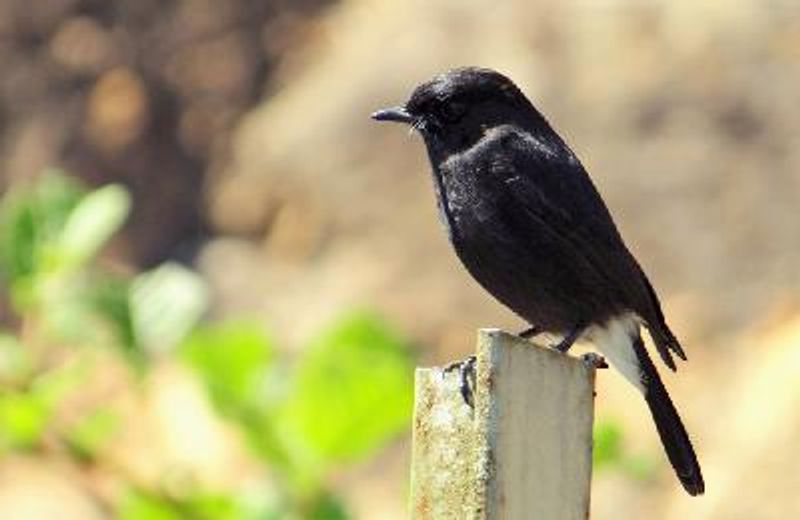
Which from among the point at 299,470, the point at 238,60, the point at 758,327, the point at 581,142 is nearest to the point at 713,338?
the point at 758,327

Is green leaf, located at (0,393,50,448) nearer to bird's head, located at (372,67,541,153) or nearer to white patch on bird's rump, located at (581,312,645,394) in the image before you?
bird's head, located at (372,67,541,153)

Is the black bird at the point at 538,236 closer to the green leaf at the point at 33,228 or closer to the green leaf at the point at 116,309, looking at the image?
the green leaf at the point at 116,309

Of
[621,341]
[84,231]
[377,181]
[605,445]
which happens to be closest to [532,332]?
[621,341]

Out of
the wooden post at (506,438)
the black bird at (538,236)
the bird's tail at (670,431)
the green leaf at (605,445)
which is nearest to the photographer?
the wooden post at (506,438)

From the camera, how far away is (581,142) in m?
8.55

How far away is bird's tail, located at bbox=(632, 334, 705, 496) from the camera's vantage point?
4.32 m

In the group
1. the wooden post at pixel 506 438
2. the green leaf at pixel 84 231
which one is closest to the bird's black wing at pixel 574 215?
the green leaf at pixel 84 231

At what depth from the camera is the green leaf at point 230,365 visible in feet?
16.2

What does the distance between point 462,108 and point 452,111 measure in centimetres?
2

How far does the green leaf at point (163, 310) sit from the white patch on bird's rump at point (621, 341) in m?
0.91

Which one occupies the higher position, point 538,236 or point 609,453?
point 538,236

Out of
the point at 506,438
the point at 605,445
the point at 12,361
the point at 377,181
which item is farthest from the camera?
the point at 377,181

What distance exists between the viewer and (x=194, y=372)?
16.3 ft

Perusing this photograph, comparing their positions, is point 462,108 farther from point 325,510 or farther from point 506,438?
point 506,438
